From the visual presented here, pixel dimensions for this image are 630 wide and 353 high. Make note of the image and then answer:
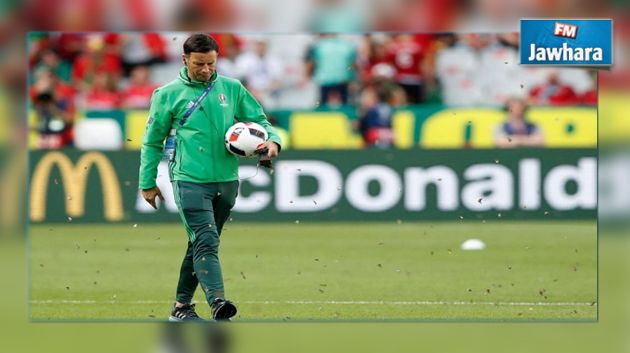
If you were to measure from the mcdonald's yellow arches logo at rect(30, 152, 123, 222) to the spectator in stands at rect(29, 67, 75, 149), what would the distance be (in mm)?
250

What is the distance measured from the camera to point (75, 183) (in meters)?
16.8

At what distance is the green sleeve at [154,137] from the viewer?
8.70 metres

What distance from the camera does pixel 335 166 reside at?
17.1 metres

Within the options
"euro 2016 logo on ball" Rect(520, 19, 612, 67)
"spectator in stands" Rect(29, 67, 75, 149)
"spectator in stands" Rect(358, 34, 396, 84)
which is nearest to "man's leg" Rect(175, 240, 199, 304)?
"euro 2016 logo on ball" Rect(520, 19, 612, 67)

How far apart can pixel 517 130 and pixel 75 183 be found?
529cm

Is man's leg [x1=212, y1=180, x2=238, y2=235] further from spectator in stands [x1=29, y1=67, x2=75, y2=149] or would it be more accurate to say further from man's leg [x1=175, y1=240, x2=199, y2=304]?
spectator in stands [x1=29, y1=67, x2=75, y2=149]

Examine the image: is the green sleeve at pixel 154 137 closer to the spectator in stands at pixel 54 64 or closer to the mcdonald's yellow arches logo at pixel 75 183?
the mcdonald's yellow arches logo at pixel 75 183

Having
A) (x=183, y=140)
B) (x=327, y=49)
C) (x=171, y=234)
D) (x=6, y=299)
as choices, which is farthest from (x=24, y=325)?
(x=327, y=49)

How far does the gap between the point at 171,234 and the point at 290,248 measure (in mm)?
1848

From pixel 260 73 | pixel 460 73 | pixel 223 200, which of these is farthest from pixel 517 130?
pixel 223 200

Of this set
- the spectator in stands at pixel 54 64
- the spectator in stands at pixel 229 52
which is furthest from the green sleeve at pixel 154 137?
the spectator in stands at pixel 229 52

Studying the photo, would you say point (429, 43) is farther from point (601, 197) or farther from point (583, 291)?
point (601, 197)

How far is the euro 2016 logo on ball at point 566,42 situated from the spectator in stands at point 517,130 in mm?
8555

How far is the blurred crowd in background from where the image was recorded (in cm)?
1773
